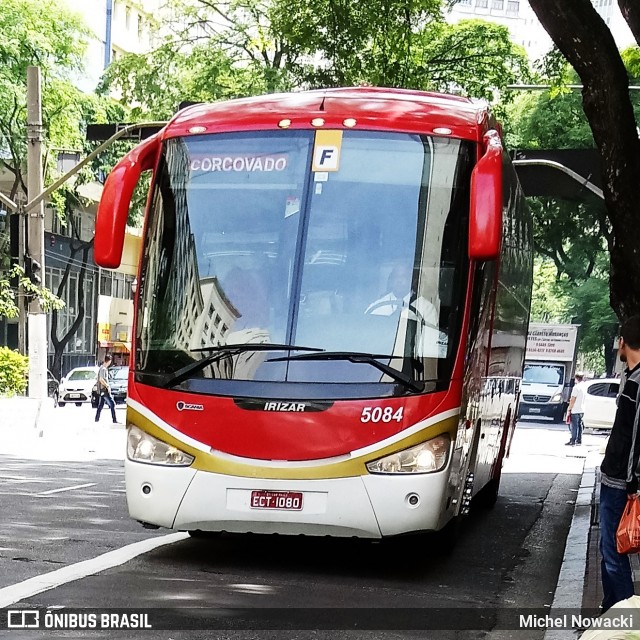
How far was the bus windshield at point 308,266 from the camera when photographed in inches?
357

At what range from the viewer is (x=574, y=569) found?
10078 mm

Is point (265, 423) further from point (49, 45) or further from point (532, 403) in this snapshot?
point (532, 403)

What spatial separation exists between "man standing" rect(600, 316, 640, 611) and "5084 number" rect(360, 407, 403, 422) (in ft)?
5.67

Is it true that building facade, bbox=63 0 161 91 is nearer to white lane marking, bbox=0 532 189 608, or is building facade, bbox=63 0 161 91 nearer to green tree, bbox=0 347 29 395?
green tree, bbox=0 347 29 395

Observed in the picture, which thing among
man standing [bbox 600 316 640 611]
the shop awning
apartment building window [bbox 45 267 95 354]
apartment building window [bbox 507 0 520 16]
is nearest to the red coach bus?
man standing [bbox 600 316 640 611]

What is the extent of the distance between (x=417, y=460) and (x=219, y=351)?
149cm

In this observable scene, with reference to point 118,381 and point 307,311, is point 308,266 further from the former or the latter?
point 118,381

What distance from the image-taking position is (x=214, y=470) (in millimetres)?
8906

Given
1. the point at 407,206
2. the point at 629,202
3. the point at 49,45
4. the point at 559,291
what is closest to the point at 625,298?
the point at 629,202

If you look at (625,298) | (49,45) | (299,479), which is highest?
(49,45)

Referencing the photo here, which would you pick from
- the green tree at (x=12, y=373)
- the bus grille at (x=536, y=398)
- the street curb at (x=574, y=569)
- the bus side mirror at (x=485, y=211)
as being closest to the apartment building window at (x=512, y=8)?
the bus grille at (x=536, y=398)

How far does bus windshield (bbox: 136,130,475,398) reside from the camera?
29.7 feet

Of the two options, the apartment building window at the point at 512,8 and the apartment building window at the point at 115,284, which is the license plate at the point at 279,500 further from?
the apartment building window at the point at 512,8

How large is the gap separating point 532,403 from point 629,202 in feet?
131
